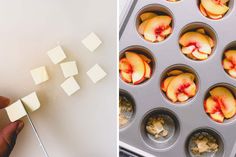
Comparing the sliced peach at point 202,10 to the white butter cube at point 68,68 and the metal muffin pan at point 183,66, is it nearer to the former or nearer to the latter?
the metal muffin pan at point 183,66

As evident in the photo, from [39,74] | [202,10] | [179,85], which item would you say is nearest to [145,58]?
[179,85]

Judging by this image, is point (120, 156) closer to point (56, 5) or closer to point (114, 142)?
point (114, 142)

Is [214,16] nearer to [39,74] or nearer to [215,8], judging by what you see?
[215,8]

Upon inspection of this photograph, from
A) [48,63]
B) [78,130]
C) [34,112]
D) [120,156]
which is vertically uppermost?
[48,63]

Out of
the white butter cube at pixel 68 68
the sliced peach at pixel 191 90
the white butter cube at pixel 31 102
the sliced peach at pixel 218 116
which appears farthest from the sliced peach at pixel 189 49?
the white butter cube at pixel 31 102

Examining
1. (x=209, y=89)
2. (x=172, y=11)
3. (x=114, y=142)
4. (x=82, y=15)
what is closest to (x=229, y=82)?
(x=209, y=89)

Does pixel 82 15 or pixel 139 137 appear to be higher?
pixel 82 15

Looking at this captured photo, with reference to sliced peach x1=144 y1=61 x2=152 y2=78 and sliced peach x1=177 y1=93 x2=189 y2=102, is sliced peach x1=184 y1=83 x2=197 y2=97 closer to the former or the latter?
sliced peach x1=177 y1=93 x2=189 y2=102
